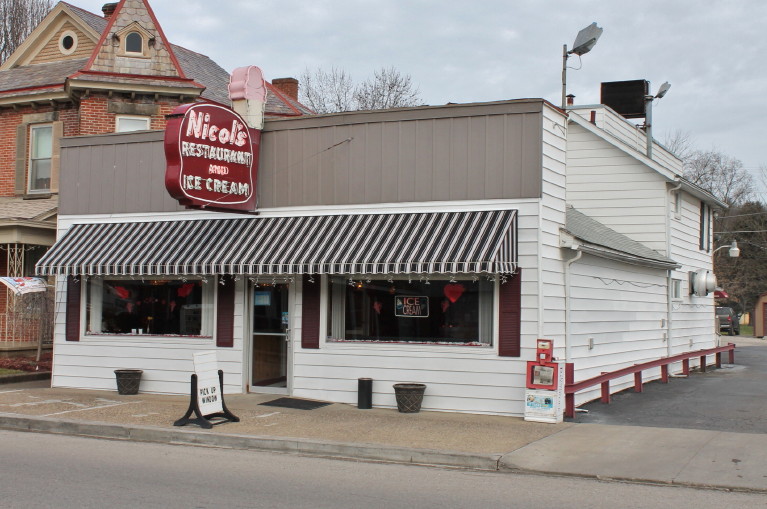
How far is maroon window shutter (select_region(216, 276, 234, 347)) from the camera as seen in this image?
45.6 ft

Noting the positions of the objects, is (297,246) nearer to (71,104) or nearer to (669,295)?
(669,295)

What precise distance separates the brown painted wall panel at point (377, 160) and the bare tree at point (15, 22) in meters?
24.1

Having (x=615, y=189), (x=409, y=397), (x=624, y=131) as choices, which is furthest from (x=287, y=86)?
(x=409, y=397)

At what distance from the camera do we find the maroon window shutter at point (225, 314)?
1389cm

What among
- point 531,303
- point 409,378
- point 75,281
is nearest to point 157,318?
point 75,281

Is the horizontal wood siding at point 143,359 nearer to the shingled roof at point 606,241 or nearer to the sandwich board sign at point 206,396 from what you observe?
the sandwich board sign at point 206,396

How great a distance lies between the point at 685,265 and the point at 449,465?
12292mm

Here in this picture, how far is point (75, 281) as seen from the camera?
1514 centimetres

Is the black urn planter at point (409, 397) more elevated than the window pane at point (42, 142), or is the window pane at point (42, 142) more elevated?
the window pane at point (42, 142)

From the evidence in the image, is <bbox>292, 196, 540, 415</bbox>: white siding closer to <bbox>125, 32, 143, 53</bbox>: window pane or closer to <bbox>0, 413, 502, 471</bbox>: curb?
<bbox>0, 413, 502, 471</bbox>: curb

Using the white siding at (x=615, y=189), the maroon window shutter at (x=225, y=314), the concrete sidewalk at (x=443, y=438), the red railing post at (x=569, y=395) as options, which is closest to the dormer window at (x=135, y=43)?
the maroon window shutter at (x=225, y=314)

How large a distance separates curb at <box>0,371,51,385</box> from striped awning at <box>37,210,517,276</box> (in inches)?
127

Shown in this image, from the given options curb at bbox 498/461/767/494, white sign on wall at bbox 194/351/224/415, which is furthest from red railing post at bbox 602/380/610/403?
white sign on wall at bbox 194/351/224/415

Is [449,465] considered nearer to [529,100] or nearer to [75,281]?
[529,100]
